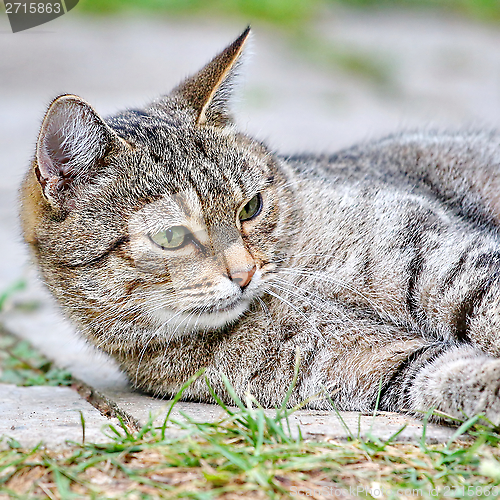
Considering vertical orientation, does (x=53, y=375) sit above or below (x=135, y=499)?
below

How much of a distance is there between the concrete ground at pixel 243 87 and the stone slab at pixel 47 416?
2 cm

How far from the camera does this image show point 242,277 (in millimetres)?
2355

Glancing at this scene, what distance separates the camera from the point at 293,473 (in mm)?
1794

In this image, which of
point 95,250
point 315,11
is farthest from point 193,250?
point 315,11

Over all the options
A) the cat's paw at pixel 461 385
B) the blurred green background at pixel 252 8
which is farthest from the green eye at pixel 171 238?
the blurred green background at pixel 252 8

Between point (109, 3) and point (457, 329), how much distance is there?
34.0 feet

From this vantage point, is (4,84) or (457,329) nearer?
(457,329)

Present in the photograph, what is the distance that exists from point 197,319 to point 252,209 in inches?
21.6

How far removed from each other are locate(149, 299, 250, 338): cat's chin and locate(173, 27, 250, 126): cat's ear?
0.90 m

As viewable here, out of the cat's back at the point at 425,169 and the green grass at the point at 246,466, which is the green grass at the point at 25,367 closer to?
the green grass at the point at 246,466

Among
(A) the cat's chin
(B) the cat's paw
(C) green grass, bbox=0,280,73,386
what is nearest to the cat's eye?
(A) the cat's chin

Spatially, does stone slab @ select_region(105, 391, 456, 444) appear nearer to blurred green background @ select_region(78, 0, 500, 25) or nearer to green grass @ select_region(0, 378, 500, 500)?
green grass @ select_region(0, 378, 500, 500)

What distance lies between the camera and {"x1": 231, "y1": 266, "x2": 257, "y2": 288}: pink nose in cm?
234

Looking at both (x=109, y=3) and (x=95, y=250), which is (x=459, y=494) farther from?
(x=109, y=3)
